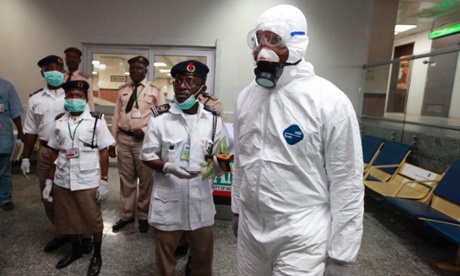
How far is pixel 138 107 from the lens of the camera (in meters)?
3.11

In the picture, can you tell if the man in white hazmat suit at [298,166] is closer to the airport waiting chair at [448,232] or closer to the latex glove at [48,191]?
the airport waiting chair at [448,232]

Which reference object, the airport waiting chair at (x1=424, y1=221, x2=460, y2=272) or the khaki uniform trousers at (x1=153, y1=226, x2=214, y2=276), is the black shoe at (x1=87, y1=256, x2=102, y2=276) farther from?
the airport waiting chair at (x1=424, y1=221, x2=460, y2=272)

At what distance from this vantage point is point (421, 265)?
2498mm

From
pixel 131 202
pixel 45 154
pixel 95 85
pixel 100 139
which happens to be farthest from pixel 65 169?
pixel 95 85

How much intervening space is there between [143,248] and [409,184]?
10.0 feet

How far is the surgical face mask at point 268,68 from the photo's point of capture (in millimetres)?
1125

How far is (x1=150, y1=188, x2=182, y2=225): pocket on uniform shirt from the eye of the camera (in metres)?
1.67

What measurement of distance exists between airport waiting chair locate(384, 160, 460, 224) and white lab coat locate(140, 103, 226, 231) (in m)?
2.01

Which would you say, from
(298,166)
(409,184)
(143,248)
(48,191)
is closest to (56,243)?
(48,191)

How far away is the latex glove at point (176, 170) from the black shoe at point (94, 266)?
3.72 feet

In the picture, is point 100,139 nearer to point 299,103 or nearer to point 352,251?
point 299,103

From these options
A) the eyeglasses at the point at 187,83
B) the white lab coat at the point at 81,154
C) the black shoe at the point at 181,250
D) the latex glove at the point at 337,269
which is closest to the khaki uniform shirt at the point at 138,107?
the white lab coat at the point at 81,154

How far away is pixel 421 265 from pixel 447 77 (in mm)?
2387

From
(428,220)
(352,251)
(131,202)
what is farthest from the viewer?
(131,202)
